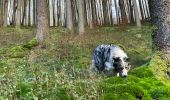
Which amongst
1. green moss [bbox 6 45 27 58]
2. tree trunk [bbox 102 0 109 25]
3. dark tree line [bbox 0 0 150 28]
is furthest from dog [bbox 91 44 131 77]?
tree trunk [bbox 102 0 109 25]

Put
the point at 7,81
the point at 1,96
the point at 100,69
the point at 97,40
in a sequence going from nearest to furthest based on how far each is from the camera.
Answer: the point at 1,96, the point at 7,81, the point at 100,69, the point at 97,40

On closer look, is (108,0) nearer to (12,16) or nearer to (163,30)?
(12,16)

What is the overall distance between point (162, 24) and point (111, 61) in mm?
1587

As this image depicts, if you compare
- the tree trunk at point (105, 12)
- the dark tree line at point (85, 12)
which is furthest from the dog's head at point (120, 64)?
the tree trunk at point (105, 12)

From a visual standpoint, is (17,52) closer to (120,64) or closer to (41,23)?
(41,23)

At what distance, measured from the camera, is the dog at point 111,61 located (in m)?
8.94

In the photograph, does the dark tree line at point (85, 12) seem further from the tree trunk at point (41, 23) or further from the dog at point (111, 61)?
the dog at point (111, 61)

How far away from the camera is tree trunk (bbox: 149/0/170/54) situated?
843cm

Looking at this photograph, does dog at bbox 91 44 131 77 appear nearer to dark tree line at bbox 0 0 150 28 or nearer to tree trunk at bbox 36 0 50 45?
tree trunk at bbox 36 0 50 45

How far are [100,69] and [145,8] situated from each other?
2368 cm

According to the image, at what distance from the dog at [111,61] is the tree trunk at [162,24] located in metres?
0.86

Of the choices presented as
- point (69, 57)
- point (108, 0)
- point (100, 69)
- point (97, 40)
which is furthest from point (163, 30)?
point (108, 0)

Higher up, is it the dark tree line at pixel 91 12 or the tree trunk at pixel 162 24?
the dark tree line at pixel 91 12

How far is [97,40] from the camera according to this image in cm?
1914
